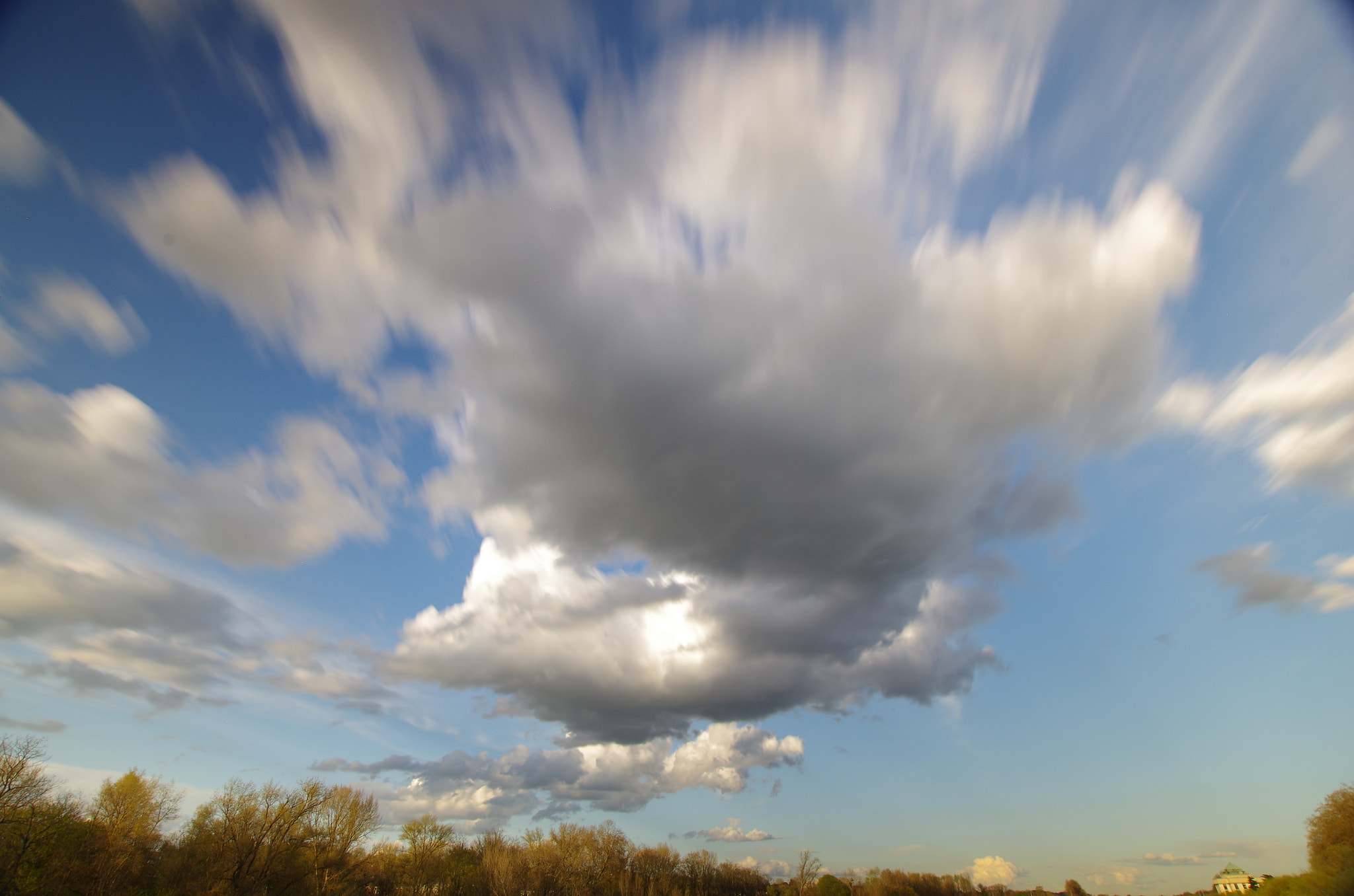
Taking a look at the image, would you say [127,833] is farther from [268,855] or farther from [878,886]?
[878,886]

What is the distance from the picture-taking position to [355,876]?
314 ft

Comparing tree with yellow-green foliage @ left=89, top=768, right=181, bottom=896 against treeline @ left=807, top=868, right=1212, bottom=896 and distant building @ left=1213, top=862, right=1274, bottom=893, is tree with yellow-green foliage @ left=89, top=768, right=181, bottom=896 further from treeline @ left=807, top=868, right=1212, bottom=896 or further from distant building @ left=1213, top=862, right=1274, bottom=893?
distant building @ left=1213, top=862, right=1274, bottom=893

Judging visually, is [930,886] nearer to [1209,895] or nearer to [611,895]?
[1209,895]

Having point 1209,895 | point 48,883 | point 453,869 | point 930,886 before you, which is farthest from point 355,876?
point 1209,895

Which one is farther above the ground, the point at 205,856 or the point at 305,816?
the point at 305,816

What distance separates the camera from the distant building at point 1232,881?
513ft

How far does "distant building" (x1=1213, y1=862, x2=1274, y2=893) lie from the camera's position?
513 ft

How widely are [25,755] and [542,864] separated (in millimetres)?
77545

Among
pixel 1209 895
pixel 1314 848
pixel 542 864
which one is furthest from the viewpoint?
pixel 1209 895

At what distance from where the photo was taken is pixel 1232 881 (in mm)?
163750

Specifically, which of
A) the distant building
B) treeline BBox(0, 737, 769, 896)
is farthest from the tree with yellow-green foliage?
the distant building

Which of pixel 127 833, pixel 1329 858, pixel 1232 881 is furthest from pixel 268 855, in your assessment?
pixel 1232 881

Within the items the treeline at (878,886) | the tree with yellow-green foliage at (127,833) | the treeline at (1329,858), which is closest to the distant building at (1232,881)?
the treeline at (878,886)

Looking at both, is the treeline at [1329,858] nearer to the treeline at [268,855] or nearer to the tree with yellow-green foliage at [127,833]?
the treeline at [268,855]
